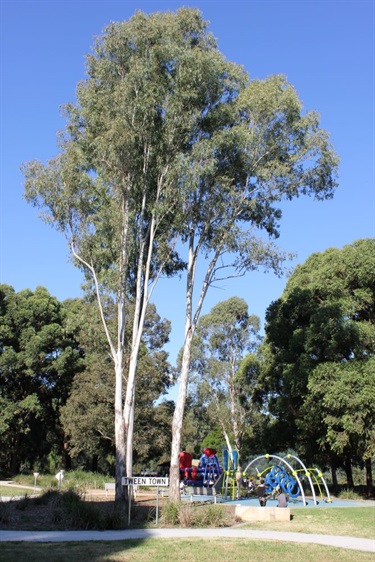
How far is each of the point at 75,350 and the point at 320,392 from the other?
21.4 meters

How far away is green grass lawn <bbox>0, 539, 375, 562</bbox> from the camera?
9539 millimetres

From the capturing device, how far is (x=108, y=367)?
120 feet

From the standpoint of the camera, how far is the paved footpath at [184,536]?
11695 millimetres

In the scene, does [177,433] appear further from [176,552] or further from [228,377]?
[228,377]

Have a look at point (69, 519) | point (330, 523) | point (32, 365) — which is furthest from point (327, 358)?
point (32, 365)

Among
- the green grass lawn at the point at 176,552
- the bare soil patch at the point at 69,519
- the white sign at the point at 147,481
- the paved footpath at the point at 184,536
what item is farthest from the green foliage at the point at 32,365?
the green grass lawn at the point at 176,552

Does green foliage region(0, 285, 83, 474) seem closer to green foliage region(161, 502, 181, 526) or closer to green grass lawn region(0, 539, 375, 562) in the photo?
green foliage region(161, 502, 181, 526)

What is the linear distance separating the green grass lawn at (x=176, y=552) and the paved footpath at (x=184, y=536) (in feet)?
2.18

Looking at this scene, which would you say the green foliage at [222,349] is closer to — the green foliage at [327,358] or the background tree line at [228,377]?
the background tree line at [228,377]

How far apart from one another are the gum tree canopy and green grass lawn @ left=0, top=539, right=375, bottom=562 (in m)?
7.05

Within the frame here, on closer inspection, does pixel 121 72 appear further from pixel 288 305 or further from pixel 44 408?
pixel 44 408

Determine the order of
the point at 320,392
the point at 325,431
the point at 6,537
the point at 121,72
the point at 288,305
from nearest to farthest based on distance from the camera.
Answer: the point at 6,537
the point at 121,72
the point at 320,392
the point at 325,431
the point at 288,305

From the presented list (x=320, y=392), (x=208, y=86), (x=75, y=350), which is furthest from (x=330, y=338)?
(x=75, y=350)

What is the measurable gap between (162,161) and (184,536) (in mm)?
12419
